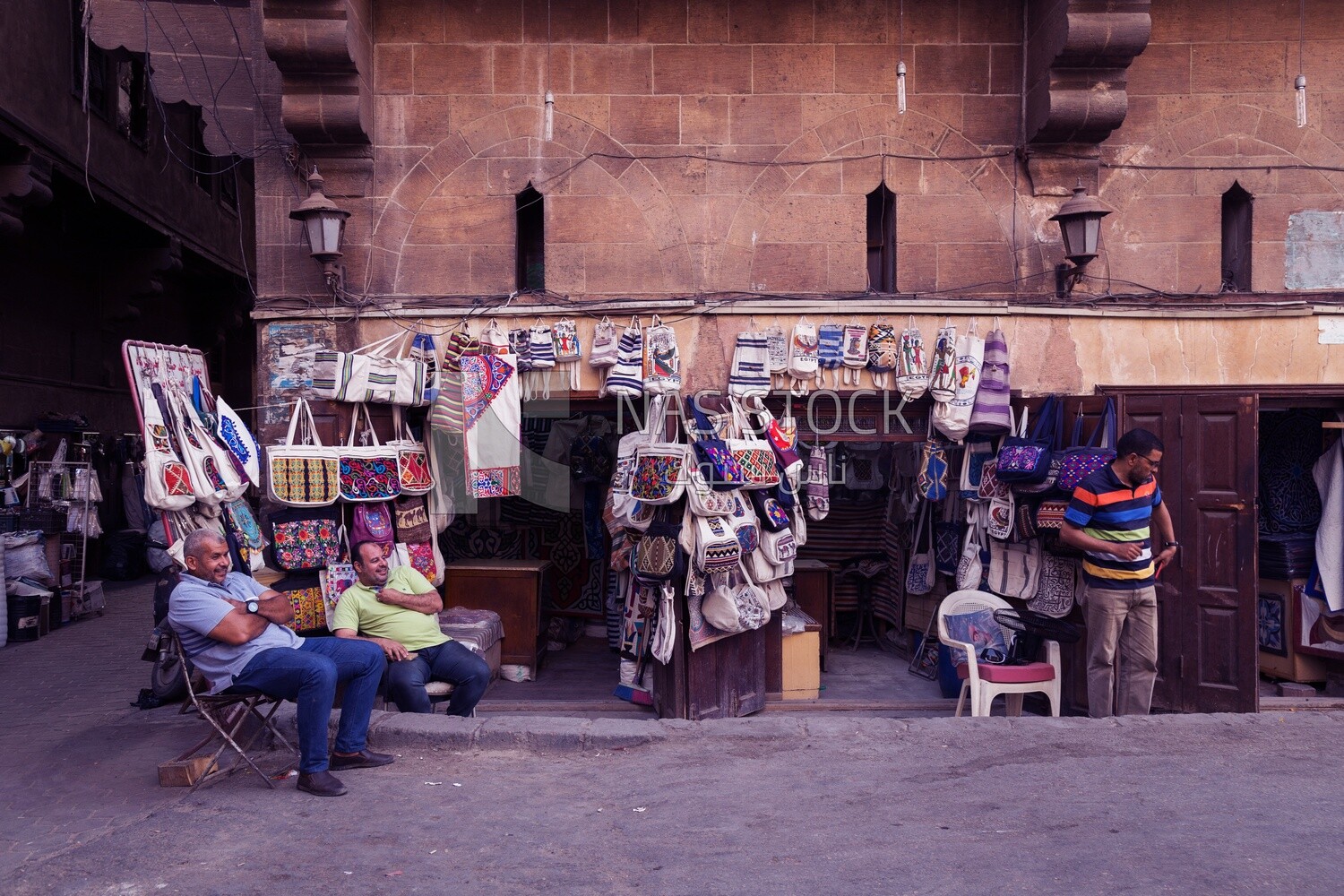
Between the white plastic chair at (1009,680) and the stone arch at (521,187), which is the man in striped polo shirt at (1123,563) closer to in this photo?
the white plastic chair at (1009,680)

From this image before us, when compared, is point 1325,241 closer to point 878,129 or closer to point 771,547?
point 878,129

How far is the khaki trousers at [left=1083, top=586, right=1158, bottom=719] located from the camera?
6246 mm

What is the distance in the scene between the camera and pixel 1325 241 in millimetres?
7578

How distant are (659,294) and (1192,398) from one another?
3.71 metres

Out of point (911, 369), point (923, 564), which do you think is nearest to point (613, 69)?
point (911, 369)

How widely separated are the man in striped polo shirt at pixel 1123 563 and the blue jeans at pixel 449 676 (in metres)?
3.74

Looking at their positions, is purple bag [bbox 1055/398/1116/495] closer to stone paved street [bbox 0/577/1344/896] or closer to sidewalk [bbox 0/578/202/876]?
stone paved street [bbox 0/577/1344/896]

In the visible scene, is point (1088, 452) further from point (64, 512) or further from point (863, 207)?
point (64, 512)

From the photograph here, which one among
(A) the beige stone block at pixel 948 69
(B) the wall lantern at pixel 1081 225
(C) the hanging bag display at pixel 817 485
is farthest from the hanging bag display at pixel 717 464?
(A) the beige stone block at pixel 948 69

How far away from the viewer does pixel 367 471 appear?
6594 millimetres

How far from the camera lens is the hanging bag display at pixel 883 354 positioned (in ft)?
23.1

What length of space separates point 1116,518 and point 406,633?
435 centimetres

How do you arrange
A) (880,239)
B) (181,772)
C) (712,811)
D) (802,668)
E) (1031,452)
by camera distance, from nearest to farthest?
(712,811) → (181,772) → (1031,452) → (802,668) → (880,239)

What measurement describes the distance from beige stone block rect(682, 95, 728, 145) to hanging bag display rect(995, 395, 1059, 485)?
9.97 ft
